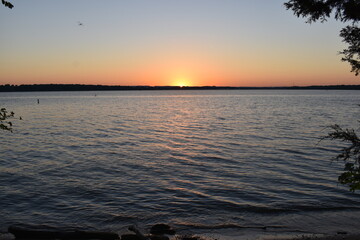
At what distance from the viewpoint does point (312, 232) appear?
10188 mm

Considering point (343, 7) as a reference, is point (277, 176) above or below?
below

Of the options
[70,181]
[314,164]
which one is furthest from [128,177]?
[314,164]

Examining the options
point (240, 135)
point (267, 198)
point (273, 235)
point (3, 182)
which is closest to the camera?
point (273, 235)

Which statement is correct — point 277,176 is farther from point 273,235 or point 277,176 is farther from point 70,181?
point 70,181

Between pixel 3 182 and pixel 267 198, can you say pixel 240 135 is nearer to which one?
pixel 267 198

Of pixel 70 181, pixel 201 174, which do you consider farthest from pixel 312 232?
pixel 70 181

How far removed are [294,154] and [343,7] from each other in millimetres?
16873

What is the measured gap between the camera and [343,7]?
8250mm

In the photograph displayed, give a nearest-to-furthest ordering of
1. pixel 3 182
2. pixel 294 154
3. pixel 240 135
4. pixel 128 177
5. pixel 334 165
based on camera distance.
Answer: pixel 3 182 < pixel 128 177 < pixel 334 165 < pixel 294 154 < pixel 240 135

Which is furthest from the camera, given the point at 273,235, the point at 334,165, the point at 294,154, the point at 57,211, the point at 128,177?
the point at 294,154

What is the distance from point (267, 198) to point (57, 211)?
8.89 metres

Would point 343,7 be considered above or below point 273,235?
above

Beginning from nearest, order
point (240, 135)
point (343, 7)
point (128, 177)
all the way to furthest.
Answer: point (343, 7) → point (128, 177) → point (240, 135)

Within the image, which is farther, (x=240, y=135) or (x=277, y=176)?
(x=240, y=135)
